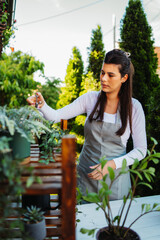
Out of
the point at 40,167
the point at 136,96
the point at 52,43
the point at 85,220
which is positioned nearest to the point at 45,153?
the point at 40,167

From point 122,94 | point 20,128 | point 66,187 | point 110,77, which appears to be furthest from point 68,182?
point 122,94

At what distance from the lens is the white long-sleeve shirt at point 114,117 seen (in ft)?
4.69

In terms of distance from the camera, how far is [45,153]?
0.86 meters

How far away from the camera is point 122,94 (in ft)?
5.44

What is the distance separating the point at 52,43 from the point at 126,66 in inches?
627

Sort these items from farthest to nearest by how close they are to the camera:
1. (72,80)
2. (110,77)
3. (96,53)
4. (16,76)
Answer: (72,80), (96,53), (16,76), (110,77)

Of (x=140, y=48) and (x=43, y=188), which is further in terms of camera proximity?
(x=140, y=48)

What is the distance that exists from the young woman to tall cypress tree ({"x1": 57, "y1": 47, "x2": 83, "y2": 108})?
5214 mm

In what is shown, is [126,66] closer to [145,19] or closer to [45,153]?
[45,153]

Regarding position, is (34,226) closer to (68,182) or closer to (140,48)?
(68,182)

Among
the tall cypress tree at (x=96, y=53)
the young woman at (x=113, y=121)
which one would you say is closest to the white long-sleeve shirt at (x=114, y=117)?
the young woman at (x=113, y=121)

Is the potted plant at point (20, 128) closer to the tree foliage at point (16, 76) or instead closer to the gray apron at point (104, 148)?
the gray apron at point (104, 148)

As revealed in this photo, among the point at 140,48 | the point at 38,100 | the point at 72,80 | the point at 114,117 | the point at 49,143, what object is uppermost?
the point at 72,80

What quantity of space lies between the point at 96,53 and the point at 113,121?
463cm
